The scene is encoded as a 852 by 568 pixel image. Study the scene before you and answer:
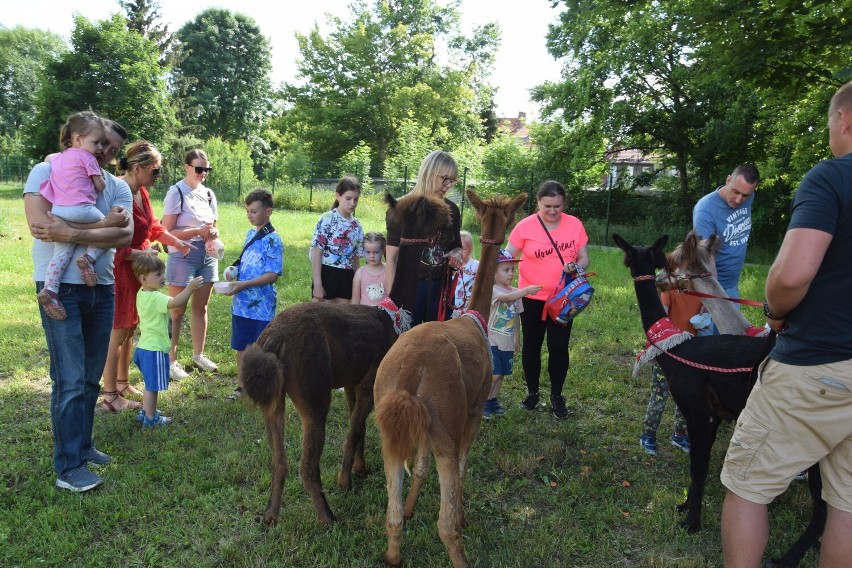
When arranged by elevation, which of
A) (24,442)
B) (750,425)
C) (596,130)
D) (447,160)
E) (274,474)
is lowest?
(24,442)

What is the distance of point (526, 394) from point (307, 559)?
3.36 m

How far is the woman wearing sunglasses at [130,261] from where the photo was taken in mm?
4961

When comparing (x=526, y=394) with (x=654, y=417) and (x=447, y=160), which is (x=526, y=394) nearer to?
(x=654, y=417)

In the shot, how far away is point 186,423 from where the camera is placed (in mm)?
5094

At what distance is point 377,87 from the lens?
38906mm

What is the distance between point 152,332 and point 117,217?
51.7 inches

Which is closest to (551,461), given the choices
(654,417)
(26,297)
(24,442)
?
(654,417)

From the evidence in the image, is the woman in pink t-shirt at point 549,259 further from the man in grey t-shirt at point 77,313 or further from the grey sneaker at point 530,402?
the man in grey t-shirt at point 77,313

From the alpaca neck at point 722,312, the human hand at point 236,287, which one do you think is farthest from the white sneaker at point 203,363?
the alpaca neck at point 722,312

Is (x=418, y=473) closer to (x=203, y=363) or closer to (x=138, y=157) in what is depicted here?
(x=138, y=157)

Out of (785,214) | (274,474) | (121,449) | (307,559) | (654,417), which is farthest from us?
(785,214)

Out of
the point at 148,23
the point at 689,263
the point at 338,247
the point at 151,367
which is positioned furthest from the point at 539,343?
the point at 148,23

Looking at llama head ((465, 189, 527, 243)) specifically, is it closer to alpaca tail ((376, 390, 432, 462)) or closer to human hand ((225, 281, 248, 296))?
alpaca tail ((376, 390, 432, 462))

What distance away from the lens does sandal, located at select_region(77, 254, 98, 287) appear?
12.4ft
